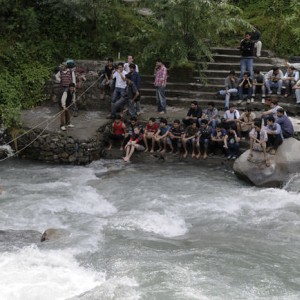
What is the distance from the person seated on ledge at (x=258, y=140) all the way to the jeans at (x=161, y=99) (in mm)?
3484

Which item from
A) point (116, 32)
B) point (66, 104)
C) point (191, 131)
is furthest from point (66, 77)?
point (116, 32)

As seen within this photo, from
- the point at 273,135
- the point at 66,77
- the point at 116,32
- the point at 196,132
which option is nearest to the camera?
the point at 273,135

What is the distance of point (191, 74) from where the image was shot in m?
18.0

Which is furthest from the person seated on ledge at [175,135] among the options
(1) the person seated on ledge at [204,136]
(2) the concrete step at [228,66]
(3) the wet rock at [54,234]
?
(3) the wet rock at [54,234]

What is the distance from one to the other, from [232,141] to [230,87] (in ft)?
8.33

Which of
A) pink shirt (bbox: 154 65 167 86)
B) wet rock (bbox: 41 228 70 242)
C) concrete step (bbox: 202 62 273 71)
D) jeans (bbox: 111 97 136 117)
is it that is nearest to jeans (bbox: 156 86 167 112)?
pink shirt (bbox: 154 65 167 86)

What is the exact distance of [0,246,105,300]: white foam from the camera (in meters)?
8.60

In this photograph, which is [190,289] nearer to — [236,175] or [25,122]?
[236,175]

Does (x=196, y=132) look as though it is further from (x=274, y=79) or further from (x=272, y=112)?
(x=274, y=79)

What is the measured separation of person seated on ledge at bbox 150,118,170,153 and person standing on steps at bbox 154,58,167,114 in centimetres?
140

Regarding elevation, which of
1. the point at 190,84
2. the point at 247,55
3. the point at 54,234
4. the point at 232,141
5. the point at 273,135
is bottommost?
the point at 54,234

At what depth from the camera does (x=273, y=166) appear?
1361 centimetres

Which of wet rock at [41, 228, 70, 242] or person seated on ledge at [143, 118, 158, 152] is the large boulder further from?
wet rock at [41, 228, 70, 242]

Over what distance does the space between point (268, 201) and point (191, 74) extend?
6521 millimetres
